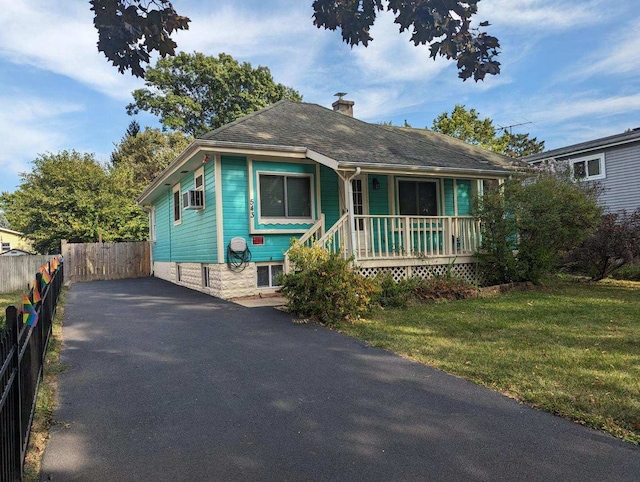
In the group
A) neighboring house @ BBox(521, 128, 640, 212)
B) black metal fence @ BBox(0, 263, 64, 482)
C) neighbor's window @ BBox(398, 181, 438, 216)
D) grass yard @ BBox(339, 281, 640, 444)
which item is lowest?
grass yard @ BBox(339, 281, 640, 444)

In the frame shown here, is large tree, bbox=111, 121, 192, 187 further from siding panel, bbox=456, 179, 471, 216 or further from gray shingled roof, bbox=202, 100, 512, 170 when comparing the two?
siding panel, bbox=456, 179, 471, 216

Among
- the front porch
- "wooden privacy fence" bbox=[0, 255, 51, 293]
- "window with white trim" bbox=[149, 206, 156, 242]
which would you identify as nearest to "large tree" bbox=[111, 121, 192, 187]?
"window with white trim" bbox=[149, 206, 156, 242]

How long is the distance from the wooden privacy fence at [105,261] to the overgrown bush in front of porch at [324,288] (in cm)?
1385

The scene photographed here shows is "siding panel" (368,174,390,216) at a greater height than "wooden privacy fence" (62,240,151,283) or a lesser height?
greater

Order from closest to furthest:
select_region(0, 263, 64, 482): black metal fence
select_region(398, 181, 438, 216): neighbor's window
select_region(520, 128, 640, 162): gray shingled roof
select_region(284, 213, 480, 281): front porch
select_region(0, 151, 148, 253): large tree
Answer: select_region(0, 263, 64, 482): black metal fence < select_region(284, 213, 480, 281): front porch < select_region(398, 181, 438, 216): neighbor's window < select_region(520, 128, 640, 162): gray shingled roof < select_region(0, 151, 148, 253): large tree

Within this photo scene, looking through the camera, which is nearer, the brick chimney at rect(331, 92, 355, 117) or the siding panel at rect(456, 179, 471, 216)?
the siding panel at rect(456, 179, 471, 216)

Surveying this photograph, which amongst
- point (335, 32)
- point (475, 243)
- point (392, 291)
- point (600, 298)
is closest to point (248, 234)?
point (392, 291)

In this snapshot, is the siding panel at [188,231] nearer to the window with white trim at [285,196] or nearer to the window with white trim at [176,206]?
the window with white trim at [176,206]

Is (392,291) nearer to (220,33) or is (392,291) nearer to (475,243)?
(475,243)

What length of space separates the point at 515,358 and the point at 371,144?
851 cm

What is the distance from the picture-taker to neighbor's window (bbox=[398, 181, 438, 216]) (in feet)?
41.6

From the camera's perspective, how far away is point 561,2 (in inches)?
186

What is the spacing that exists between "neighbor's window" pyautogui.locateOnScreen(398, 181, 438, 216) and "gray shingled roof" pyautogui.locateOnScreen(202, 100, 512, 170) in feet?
3.11

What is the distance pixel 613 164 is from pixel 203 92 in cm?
3151
